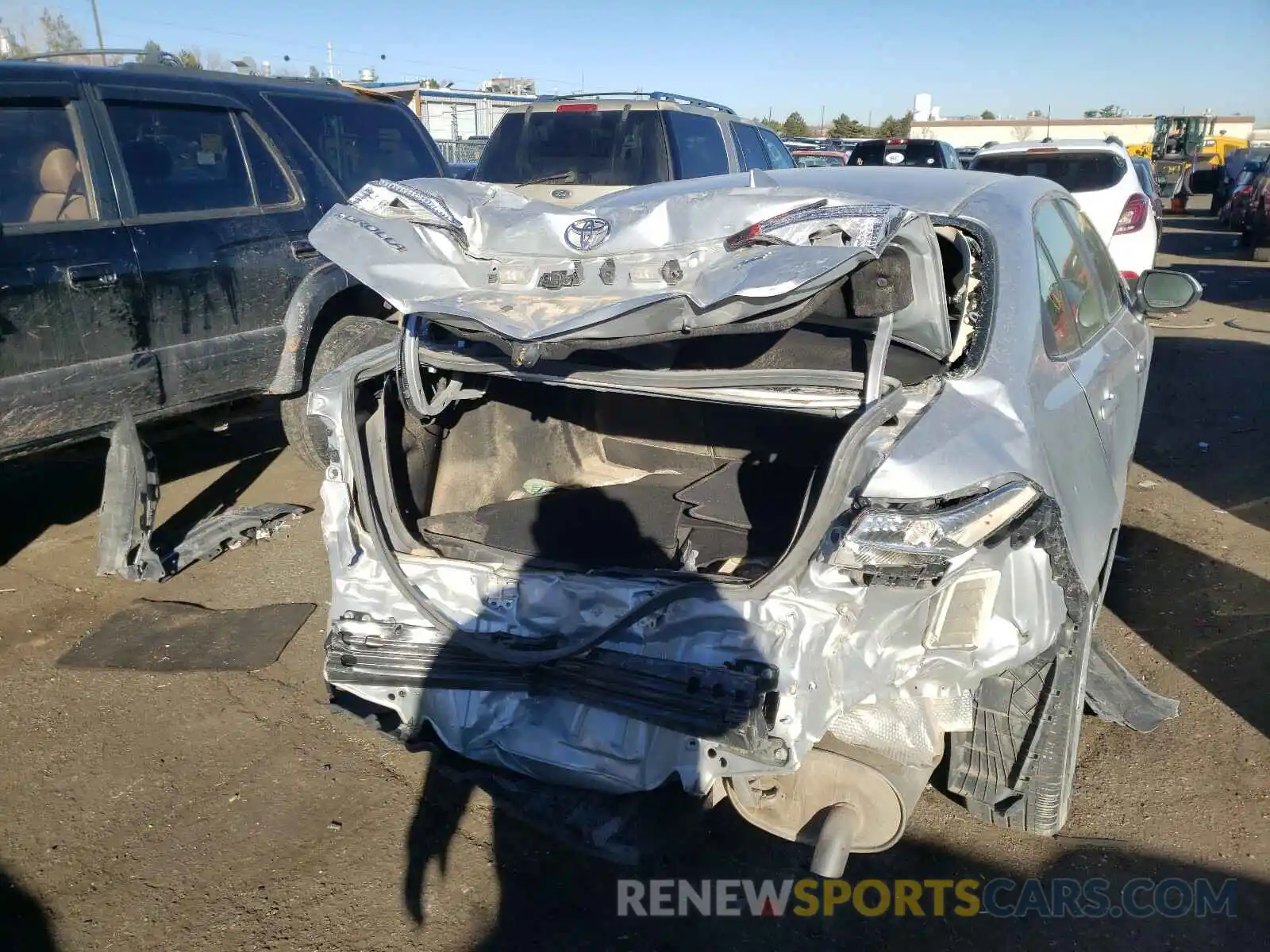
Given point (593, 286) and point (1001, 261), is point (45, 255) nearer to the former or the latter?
point (593, 286)

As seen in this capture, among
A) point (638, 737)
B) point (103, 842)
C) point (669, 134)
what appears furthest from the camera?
point (669, 134)

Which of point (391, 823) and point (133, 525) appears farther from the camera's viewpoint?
point (133, 525)

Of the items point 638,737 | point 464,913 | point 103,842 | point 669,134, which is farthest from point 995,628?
point 669,134

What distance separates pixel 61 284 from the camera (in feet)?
13.7

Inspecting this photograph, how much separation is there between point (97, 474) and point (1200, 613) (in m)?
6.17

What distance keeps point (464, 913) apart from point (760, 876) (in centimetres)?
82

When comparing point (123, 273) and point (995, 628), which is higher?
point (123, 273)

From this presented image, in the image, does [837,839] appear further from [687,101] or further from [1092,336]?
[687,101]

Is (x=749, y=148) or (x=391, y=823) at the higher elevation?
(x=749, y=148)

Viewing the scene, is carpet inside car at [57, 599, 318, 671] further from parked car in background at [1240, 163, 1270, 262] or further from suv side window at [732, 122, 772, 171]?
parked car in background at [1240, 163, 1270, 262]

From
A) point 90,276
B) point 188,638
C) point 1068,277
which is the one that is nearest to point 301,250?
point 90,276

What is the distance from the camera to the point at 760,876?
276cm

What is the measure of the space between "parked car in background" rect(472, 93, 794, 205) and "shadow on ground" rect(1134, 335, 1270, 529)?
3757 millimetres

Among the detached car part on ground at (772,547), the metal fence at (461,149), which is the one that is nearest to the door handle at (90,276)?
the detached car part on ground at (772,547)
